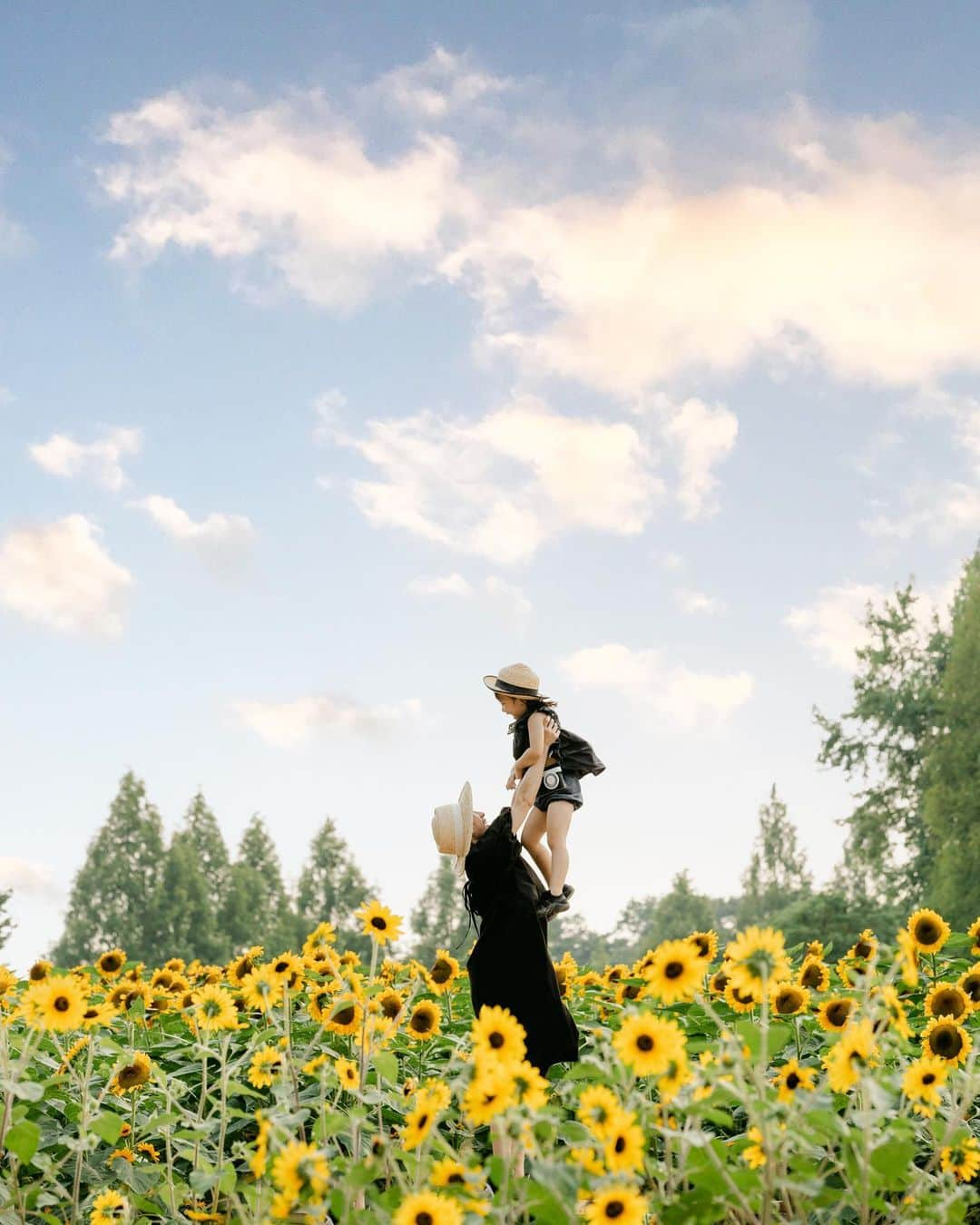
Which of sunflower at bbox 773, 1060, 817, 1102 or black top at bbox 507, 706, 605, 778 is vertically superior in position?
black top at bbox 507, 706, 605, 778

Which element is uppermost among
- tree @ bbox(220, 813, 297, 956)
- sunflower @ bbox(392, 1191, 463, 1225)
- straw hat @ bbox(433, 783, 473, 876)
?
tree @ bbox(220, 813, 297, 956)

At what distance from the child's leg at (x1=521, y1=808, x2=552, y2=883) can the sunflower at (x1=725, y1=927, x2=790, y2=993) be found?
4.74 meters

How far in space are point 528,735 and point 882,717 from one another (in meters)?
29.2

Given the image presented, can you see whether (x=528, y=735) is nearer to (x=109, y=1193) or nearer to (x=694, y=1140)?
(x=109, y=1193)

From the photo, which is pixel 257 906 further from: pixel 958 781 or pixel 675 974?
pixel 675 974

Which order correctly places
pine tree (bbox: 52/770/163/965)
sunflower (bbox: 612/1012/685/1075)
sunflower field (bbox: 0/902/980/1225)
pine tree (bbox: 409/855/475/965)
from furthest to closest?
pine tree (bbox: 409/855/475/965), pine tree (bbox: 52/770/163/965), sunflower (bbox: 612/1012/685/1075), sunflower field (bbox: 0/902/980/1225)

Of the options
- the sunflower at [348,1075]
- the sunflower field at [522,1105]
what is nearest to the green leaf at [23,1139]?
the sunflower field at [522,1105]

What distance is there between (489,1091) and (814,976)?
14.0 ft

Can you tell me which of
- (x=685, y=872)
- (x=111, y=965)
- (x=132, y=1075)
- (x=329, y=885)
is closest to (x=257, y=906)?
(x=329, y=885)

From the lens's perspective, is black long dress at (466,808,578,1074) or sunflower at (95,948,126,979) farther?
sunflower at (95,948,126,979)

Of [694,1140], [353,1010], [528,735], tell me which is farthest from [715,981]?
[694,1140]

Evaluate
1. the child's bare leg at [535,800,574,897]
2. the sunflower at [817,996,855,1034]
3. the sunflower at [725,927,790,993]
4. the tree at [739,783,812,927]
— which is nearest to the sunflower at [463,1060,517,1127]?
the sunflower at [725,927,790,993]

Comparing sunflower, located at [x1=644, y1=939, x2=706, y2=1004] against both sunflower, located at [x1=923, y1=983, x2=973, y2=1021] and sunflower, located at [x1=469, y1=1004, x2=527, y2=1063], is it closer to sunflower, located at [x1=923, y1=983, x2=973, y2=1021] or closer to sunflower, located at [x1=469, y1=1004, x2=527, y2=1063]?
sunflower, located at [x1=469, y1=1004, x2=527, y2=1063]

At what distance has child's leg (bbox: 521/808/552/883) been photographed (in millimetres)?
8156
